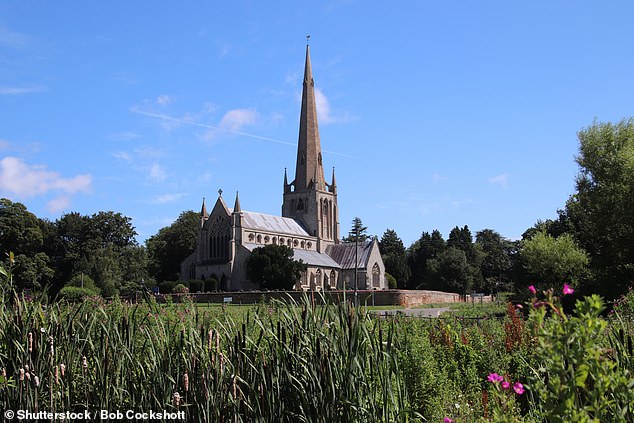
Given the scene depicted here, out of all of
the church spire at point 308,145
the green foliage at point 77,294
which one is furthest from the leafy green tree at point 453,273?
the green foliage at point 77,294

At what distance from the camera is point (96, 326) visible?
6293mm

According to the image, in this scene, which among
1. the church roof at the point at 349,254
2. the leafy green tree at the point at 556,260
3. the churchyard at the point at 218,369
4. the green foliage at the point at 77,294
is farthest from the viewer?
the church roof at the point at 349,254

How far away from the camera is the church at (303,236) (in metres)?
81.1

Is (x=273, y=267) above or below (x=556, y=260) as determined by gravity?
above

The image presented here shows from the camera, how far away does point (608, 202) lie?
34.1 meters

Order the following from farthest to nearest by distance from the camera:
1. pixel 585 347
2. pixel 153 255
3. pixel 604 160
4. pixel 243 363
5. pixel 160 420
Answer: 1. pixel 153 255
2. pixel 604 160
3. pixel 243 363
4. pixel 160 420
5. pixel 585 347

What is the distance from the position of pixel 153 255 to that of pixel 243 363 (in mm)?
93882

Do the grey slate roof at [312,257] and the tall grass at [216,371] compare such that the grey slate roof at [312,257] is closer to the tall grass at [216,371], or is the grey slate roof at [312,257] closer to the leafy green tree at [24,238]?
the leafy green tree at [24,238]

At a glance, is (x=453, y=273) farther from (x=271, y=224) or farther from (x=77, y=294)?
(x=77, y=294)

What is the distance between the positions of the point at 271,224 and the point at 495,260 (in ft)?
160

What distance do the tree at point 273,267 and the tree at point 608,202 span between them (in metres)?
40.3

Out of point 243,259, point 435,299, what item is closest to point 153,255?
point 243,259

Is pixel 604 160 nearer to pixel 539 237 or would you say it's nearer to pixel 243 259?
pixel 539 237

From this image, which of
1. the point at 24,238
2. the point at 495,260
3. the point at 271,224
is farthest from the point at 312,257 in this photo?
the point at 495,260
